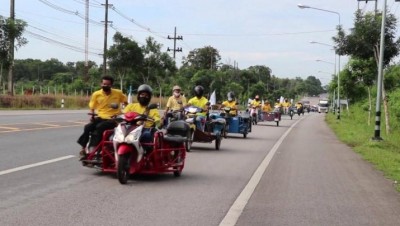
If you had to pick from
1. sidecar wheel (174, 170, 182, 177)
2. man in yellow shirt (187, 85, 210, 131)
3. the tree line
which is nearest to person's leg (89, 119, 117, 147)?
sidecar wheel (174, 170, 182, 177)

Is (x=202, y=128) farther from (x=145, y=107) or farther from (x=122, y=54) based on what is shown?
(x=122, y=54)

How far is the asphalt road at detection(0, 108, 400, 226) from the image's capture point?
6.68 m

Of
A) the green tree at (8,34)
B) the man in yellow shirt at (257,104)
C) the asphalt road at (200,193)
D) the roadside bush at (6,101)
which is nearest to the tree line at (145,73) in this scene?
the roadside bush at (6,101)

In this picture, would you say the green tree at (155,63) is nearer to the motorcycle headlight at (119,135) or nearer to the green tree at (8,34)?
the green tree at (8,34)

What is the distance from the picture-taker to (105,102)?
407 inches

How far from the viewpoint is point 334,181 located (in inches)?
407

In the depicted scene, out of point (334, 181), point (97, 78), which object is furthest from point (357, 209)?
point (97, 78)

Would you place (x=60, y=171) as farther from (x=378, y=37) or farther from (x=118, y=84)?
(x=118, y=84)

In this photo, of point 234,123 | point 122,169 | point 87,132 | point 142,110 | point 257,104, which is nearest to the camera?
point 122,169

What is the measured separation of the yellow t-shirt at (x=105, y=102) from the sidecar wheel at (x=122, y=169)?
1.63 metres

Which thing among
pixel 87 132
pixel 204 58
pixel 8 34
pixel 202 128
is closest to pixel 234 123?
pixel 202 128

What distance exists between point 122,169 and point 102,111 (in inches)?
76.8

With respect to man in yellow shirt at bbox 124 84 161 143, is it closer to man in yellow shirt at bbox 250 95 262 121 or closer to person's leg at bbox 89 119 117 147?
person's leg at bbox 89 119 117 147

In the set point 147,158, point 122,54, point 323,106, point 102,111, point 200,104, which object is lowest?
point 147,158
